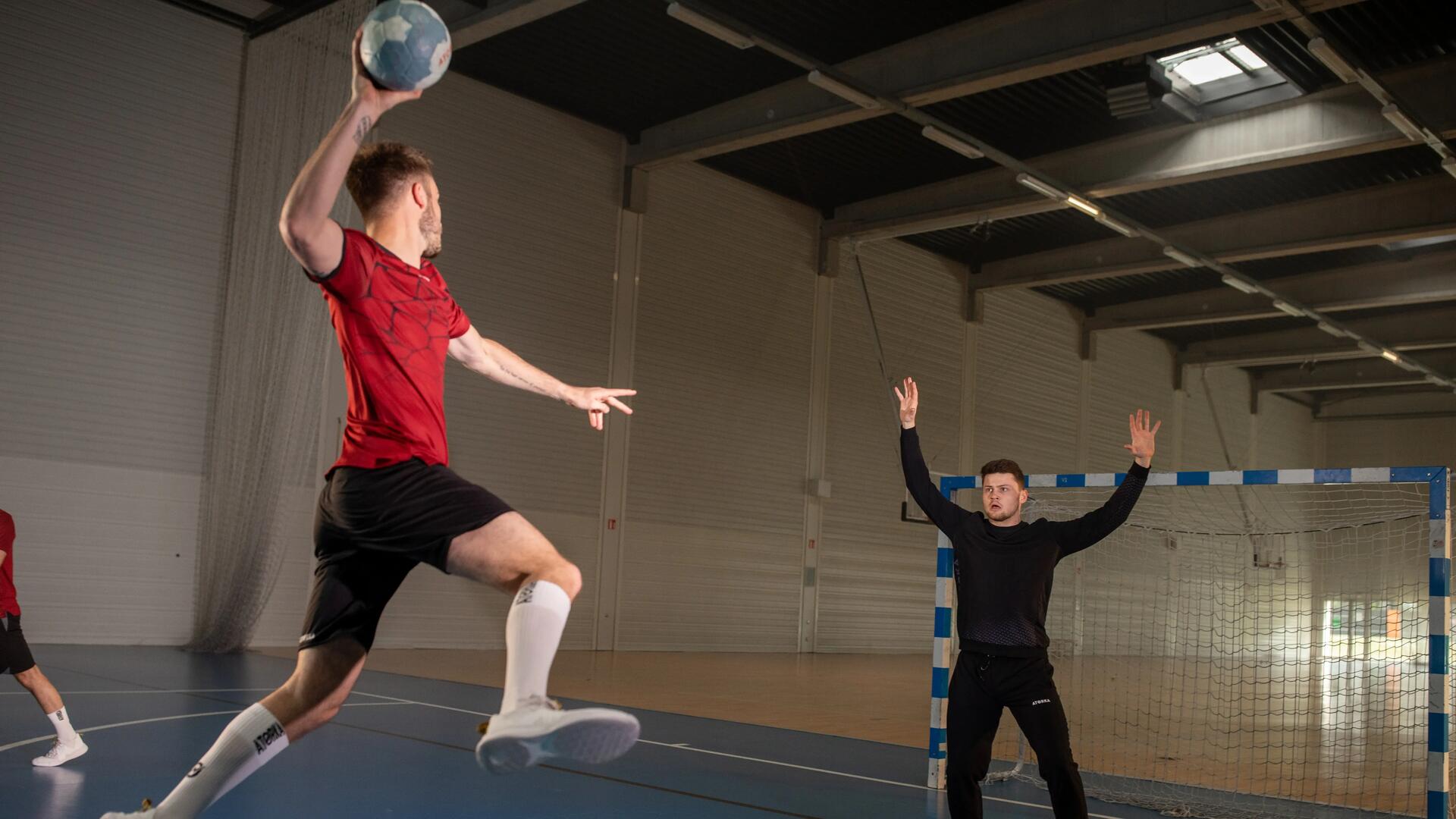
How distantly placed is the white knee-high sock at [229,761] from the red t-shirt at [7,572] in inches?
153

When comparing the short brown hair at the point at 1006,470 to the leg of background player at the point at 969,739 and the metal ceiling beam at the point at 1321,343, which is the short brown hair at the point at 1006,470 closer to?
the leg of background player at the point at 969,739

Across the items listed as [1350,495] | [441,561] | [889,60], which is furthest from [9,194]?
[1350,495]

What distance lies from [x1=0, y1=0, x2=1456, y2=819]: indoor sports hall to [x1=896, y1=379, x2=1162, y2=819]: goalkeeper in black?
2 centimetres

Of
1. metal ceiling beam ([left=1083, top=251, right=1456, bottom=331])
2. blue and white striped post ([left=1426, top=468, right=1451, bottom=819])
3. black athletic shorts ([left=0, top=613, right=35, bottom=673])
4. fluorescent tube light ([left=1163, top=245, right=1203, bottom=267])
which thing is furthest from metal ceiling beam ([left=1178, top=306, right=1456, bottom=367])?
black athletic shorts ([left=0, top=613, right=35, bottom=673])

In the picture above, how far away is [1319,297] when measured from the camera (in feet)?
75.5

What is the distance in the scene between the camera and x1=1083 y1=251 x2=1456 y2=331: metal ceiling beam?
846 inches

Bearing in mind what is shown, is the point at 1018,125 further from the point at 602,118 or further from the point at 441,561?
the point at 441,561

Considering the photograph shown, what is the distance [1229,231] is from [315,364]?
1505cm

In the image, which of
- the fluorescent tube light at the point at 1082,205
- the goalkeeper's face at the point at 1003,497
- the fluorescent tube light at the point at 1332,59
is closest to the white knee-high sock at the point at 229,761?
the goalkeeper's face at the point at 1003,497

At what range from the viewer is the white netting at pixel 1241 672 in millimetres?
8961

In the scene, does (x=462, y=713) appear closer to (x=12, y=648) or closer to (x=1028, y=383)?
(x=12, y=648)

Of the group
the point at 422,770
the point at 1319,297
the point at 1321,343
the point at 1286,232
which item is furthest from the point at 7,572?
the point at 1321,343

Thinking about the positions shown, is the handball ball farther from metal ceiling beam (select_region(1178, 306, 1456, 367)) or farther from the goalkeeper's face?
metal ceiling beam (select_region(1178, 306, 1456, 367))

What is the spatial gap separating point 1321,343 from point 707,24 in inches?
795
